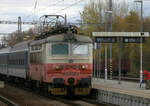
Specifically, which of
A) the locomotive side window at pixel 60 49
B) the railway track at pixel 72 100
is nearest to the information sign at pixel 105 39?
the railway track at pixel 72 100

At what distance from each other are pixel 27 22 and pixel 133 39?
26398 mm

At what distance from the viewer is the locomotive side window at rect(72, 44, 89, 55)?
1783 cm

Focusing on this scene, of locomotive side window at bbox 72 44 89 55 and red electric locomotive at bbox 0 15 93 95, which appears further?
locomotive side window at bbox 72 44 89 55

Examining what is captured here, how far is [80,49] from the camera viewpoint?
59.0 feet

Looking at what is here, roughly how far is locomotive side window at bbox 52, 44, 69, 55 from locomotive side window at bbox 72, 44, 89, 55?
37cm

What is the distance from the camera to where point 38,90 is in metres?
21.7

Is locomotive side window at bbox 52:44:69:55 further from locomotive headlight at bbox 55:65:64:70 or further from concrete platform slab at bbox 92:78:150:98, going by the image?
concrete platform slab at bbox 92:78:150:98

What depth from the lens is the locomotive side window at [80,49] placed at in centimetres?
Answer: 1783

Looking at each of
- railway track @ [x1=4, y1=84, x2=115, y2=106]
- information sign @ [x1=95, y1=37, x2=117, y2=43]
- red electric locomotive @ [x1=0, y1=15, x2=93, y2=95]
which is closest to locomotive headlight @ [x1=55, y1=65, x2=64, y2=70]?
red electric locomotive @ [x1=0, y1=15, x2=93, y2=95]

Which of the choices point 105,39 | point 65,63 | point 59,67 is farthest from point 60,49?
point 105,39

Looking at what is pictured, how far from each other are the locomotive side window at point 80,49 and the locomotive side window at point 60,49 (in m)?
0.37

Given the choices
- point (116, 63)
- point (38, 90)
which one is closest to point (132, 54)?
point (116, 63)

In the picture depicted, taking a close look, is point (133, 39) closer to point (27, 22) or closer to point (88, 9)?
point (88, 9)

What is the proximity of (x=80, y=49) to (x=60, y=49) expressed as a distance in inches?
42.2
